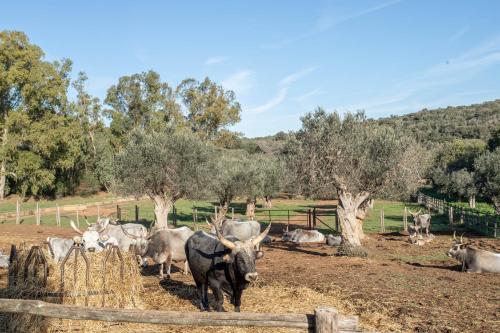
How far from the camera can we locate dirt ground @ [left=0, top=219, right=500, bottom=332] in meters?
10.1

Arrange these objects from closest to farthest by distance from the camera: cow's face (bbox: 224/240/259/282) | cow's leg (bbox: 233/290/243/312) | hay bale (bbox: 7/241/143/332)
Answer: hay bale (bbox: 7/241/143/332)
cow's face (bbox: 224/240/259/282)
cow's leg (bbox: 233/290/243/312)

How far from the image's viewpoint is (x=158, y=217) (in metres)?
26.8

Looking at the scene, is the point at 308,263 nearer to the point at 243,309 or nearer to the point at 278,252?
the point at 278,252

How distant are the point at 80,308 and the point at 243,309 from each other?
18.3 feet

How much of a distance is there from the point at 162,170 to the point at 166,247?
1266 centimetres

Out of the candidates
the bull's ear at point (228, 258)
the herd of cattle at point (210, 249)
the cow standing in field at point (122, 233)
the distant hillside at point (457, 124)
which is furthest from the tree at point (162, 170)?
the distant hillside at point (457, 124)

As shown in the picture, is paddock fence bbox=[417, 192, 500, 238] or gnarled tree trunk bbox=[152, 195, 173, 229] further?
gnarled tree trunk bbox=[152, 195, 173, 229]

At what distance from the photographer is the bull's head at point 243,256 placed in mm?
8873

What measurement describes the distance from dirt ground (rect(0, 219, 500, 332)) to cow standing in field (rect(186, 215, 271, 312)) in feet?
3.94

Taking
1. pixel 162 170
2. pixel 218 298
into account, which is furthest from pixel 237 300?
pixel 162 170

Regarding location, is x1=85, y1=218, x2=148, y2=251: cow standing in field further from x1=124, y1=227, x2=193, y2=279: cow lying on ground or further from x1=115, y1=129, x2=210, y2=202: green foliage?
x1=115, y1=129, x2=210, y2=202: green foliage

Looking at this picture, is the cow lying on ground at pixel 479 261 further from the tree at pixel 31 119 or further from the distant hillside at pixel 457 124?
the distant hillside at pixel 457 124

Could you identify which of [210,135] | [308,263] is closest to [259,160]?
[210,135]

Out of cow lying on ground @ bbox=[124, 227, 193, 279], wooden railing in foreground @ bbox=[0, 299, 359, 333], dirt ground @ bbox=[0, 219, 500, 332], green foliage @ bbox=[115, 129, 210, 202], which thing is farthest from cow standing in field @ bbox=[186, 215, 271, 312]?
green foliage @ bbox=[115, 129, 210, 202]
